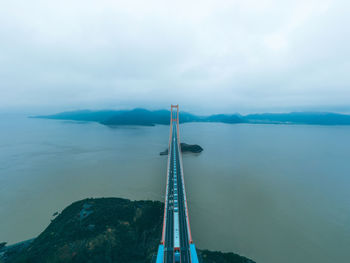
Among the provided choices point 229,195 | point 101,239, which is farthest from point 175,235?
point 229,195

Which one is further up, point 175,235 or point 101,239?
point 175,235

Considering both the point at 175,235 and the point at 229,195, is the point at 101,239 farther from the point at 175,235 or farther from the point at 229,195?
the point at 229,195

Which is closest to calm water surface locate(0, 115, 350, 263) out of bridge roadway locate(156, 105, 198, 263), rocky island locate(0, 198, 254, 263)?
rocky island locate(0, 198, 254, 263)

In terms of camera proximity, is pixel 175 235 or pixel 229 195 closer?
pixel 175 235

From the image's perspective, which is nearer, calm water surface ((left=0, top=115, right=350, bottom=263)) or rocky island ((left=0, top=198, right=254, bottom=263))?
rocky island ((left=0, top=198, right=254, bottom=263))

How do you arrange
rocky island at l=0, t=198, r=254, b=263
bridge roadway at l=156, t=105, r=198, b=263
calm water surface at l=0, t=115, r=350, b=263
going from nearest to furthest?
bridge roadway at l=156, t=105, r=198, b=263 → rocky island at l=0, t=198, r=254, b=263 → calm water surface at l=0, t=115, r=350, b=263

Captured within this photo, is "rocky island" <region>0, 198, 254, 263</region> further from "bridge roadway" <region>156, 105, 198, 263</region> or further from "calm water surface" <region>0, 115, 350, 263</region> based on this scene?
"calm water surface" <region>0, 115, 350, 263</region>

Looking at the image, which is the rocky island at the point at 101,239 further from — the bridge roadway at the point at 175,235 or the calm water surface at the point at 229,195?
the calm water surface at the point at 229,195

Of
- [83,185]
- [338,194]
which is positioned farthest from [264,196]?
[83,185]
